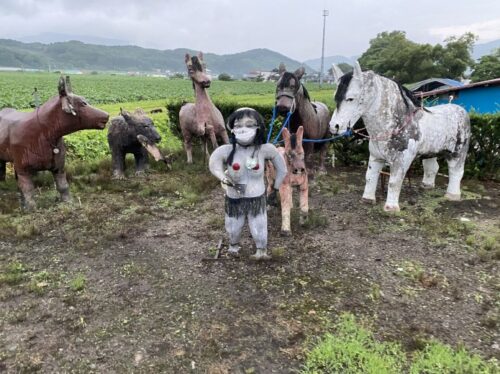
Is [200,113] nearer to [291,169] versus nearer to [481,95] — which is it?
[291,169]

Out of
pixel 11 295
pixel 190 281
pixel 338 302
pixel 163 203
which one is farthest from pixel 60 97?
pixel 338 302

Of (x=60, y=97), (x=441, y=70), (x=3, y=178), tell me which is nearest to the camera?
(x=60, y=97)

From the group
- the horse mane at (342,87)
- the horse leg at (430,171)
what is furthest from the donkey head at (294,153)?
the horse leg at (430,171)

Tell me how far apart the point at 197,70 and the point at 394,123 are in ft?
11.9

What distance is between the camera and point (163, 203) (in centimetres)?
622

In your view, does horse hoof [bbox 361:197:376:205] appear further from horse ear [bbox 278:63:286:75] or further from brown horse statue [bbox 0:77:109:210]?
brown horse statue [bbox 0:77:109:210]

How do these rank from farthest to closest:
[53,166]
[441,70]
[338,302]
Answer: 1. [441,70]
2. [53,166]
3. [338,302]

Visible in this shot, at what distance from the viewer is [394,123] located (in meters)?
5.27

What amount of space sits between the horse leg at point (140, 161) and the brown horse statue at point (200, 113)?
38.2 inches

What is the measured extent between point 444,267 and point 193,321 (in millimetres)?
2694

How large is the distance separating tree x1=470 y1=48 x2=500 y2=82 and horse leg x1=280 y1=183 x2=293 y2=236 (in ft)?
111

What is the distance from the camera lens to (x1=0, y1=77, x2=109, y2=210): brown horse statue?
5246mm

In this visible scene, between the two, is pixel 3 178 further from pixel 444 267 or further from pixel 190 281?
pixel 444 267

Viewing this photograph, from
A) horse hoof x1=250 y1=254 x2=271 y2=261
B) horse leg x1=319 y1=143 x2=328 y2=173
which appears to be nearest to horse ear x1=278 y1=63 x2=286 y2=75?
horse leg x1=319 y1=143 x2=328 y2=173
